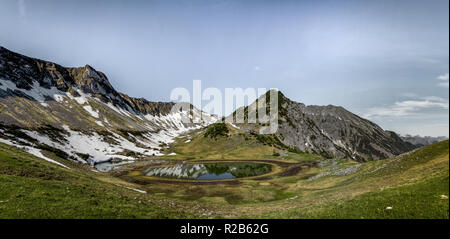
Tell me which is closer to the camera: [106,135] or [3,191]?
[3,191]

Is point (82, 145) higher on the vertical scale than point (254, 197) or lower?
higher

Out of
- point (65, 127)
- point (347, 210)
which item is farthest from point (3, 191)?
point (65, 127)

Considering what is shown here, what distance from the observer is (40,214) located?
704 inches
